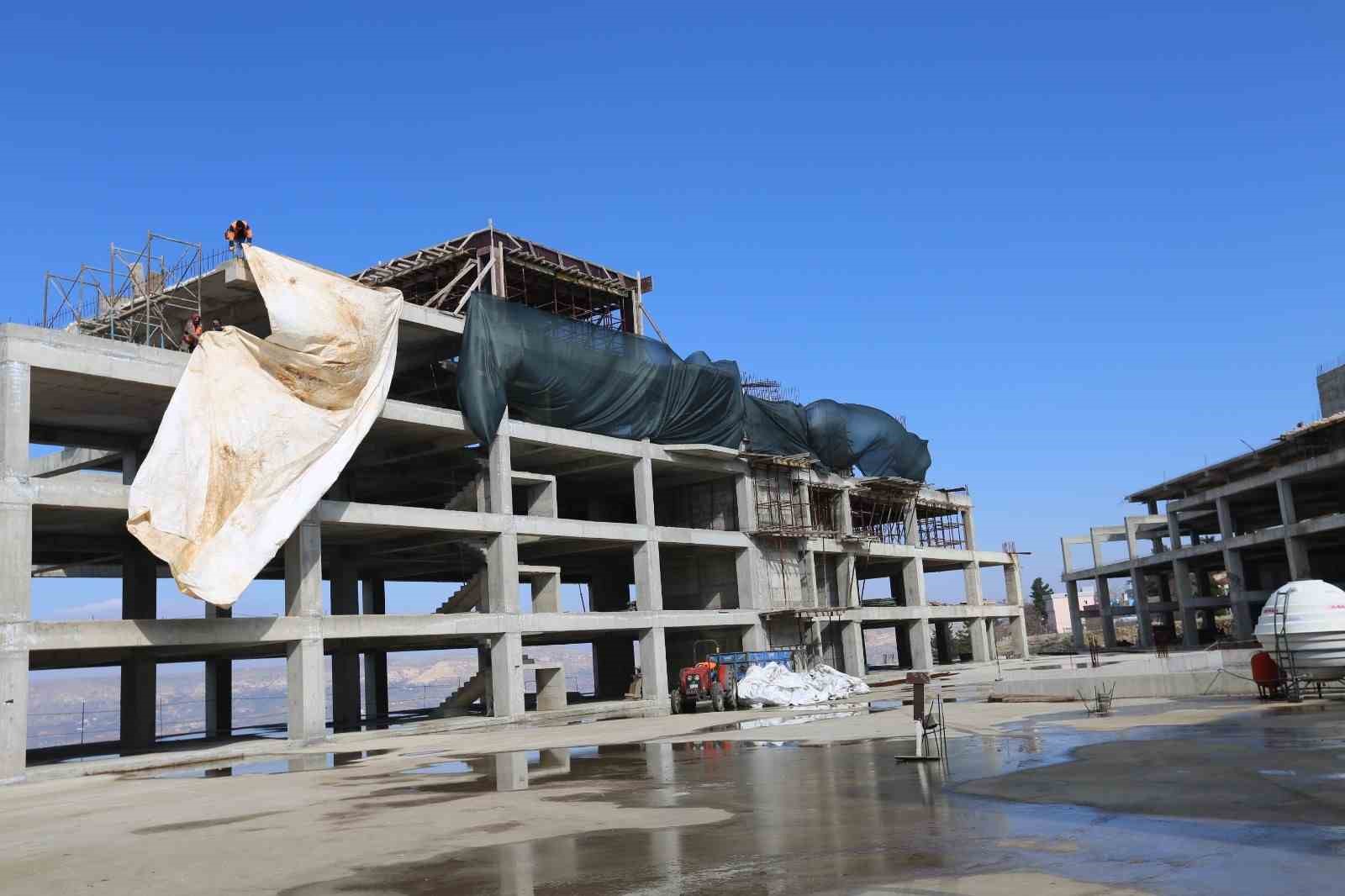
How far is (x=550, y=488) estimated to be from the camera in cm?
4953

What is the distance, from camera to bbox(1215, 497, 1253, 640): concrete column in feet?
263

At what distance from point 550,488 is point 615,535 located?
13.4ft

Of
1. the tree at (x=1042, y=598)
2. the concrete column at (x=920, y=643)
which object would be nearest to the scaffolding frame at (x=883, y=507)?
the concrete column at (x=920, y=643)

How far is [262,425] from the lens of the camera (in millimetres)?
36594

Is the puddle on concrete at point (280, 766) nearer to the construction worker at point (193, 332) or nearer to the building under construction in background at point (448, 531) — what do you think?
the building under construction in background at point (448, 531)

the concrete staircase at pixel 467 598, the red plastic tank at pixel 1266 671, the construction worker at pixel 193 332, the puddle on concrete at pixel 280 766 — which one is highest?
the construction worker at pixel 193 332

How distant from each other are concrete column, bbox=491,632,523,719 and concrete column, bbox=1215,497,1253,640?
189ft

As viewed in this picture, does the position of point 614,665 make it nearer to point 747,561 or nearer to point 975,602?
point 747,561

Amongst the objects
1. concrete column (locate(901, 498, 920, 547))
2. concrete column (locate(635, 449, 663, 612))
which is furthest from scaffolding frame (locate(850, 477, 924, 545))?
concrete column (locate(635, 449, 663, 612))

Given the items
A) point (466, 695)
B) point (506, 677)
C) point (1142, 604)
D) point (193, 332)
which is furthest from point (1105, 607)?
point (193, 332)

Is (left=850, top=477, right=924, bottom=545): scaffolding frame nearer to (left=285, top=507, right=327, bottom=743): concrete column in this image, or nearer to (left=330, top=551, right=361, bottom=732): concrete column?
(left=330, top=551, right=361, bottom=732): concrete column

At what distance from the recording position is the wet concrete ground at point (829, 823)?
10359mm

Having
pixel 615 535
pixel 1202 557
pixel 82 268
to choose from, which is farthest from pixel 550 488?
pixel 1202 557

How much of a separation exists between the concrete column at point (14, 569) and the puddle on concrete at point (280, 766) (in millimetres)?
3989
